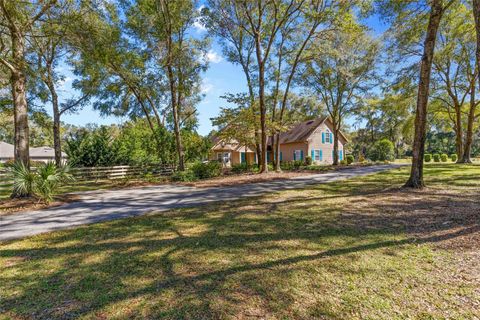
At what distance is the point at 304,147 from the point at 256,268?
27.0 metres

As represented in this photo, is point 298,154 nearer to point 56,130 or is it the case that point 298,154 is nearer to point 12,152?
point 56,130

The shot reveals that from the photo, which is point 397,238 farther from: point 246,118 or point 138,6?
point 138,6

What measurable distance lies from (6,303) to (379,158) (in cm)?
3520

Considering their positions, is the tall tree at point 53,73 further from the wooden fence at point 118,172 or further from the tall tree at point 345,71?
the tall tree at point 345,71

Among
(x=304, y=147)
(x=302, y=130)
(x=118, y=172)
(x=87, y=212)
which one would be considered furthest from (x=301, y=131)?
(x=87, y=212)

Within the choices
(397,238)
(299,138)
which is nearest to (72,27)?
(397,238)

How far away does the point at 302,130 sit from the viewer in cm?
3114

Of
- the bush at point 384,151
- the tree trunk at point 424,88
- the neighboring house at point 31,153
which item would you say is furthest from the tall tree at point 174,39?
the neighboring house at point 31,153

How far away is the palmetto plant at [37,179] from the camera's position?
8.26 meters

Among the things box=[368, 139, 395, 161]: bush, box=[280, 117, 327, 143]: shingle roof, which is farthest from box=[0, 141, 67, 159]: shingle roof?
box=[368, 139, 395, 161]: bush

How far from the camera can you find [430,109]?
23.5m

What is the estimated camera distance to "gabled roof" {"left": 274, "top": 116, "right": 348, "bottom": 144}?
2925 centimetres

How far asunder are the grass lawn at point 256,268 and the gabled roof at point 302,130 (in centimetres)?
2379

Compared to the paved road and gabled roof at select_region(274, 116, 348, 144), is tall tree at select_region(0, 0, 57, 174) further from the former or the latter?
gabled roof at select_region(274, 116, 348, 144)
